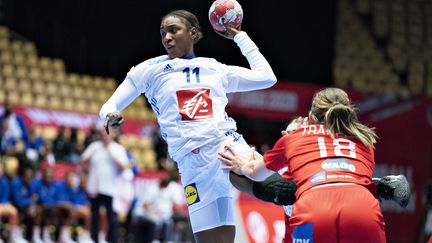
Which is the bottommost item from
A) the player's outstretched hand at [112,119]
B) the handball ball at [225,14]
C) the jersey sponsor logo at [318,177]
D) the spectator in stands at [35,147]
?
the spectator in stands at [35,147]

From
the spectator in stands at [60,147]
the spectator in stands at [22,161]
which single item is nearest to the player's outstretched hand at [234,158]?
the spectator in stands at [22,161]

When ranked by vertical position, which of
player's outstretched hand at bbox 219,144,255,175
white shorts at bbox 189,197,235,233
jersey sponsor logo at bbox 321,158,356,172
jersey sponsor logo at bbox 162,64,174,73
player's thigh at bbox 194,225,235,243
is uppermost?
jersey sponsor logo at bbox 162,64,174,73

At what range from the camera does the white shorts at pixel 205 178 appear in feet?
20.1

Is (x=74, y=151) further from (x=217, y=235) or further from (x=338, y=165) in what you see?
(x=338, y=165)

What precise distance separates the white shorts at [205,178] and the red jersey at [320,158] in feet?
3.31

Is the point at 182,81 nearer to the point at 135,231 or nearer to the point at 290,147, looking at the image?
the point at 290,147

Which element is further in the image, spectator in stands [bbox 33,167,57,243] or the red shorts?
spectator in stands [bbox 33,167,57,243]

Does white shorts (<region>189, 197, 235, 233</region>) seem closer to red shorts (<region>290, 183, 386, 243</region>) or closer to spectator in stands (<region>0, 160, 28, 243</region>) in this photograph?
red shorts (<region>290, 183, 386, 243</region>)

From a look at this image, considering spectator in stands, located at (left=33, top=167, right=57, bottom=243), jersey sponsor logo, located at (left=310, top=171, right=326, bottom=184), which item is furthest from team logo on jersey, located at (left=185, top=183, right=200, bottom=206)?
spectator in stands, located at (left=33, top=167, right=57, bottom=243)

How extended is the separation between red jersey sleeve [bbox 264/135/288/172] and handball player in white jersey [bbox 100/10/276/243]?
31.6 inches

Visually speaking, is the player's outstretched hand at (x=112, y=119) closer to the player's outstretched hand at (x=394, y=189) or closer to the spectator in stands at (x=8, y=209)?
the player's outstretched hand at (x=394, y=189)

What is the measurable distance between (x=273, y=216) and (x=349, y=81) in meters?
13.5

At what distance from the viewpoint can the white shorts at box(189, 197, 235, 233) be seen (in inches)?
241

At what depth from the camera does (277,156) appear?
5121 millimetres
